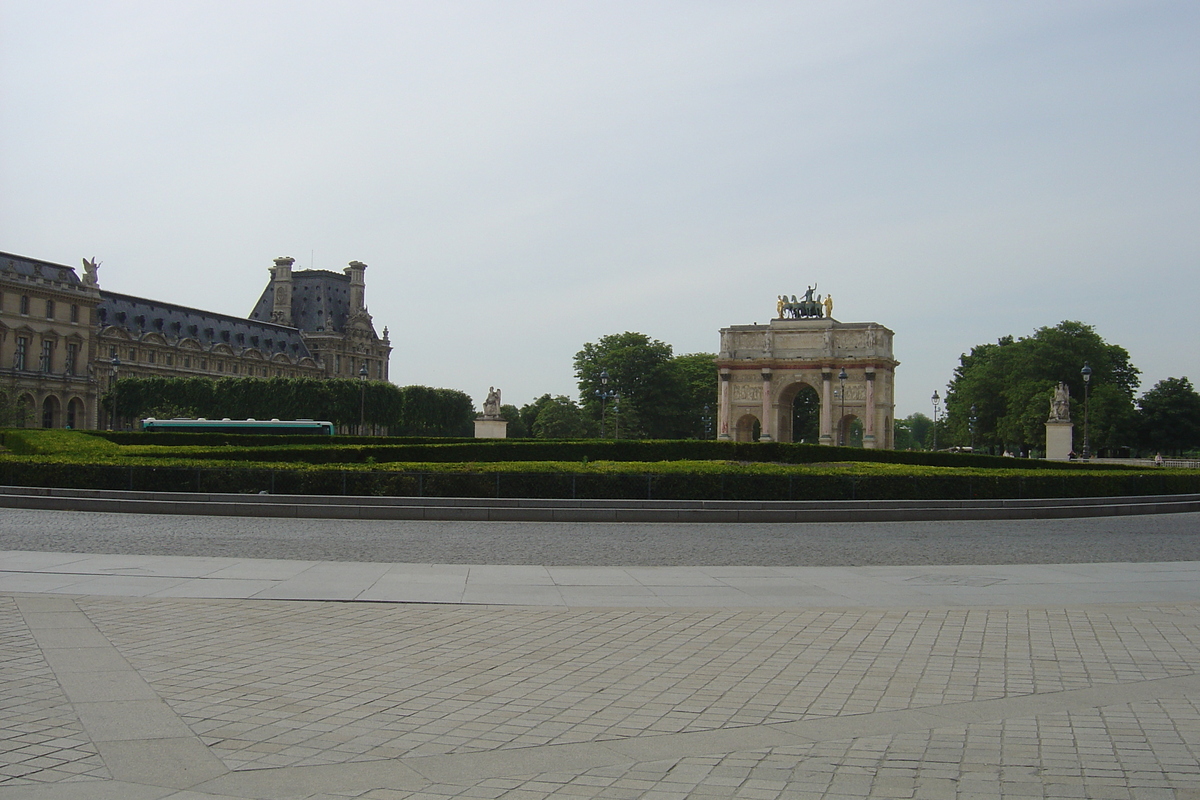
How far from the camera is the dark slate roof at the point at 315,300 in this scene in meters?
171

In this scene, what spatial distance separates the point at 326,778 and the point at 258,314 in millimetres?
180061

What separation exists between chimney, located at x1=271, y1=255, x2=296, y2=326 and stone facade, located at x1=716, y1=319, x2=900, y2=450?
9450 centimetres

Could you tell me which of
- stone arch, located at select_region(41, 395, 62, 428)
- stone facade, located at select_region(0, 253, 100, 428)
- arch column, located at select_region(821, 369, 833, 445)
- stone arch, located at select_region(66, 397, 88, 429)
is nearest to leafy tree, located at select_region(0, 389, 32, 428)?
stone facade, located at select_region(0, 253, 100, 428)

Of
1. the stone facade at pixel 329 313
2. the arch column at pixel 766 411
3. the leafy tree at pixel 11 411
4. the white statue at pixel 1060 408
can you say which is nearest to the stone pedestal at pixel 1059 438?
the white statue at pixel 1060 408

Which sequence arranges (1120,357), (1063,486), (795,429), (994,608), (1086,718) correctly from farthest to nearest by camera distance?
(795,429) < (1120,357) < (1063,486) < (994,608) < (1086,718)

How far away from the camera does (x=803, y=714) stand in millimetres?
6969

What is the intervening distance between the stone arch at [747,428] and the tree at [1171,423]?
36651 mm

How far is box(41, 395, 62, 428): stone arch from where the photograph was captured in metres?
104

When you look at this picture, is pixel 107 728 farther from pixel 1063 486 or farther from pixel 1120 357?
pixel 1120 357

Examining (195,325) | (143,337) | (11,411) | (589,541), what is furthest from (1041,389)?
(195,325)

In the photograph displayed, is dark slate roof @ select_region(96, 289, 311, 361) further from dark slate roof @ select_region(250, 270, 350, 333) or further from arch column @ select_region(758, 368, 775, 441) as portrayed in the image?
arch column @ select_region(758, 368, 775, 441)

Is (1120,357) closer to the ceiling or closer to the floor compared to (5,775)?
closer to the ceiling

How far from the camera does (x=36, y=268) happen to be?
103 meters

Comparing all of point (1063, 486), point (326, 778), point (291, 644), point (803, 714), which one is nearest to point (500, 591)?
point (291, 644)
